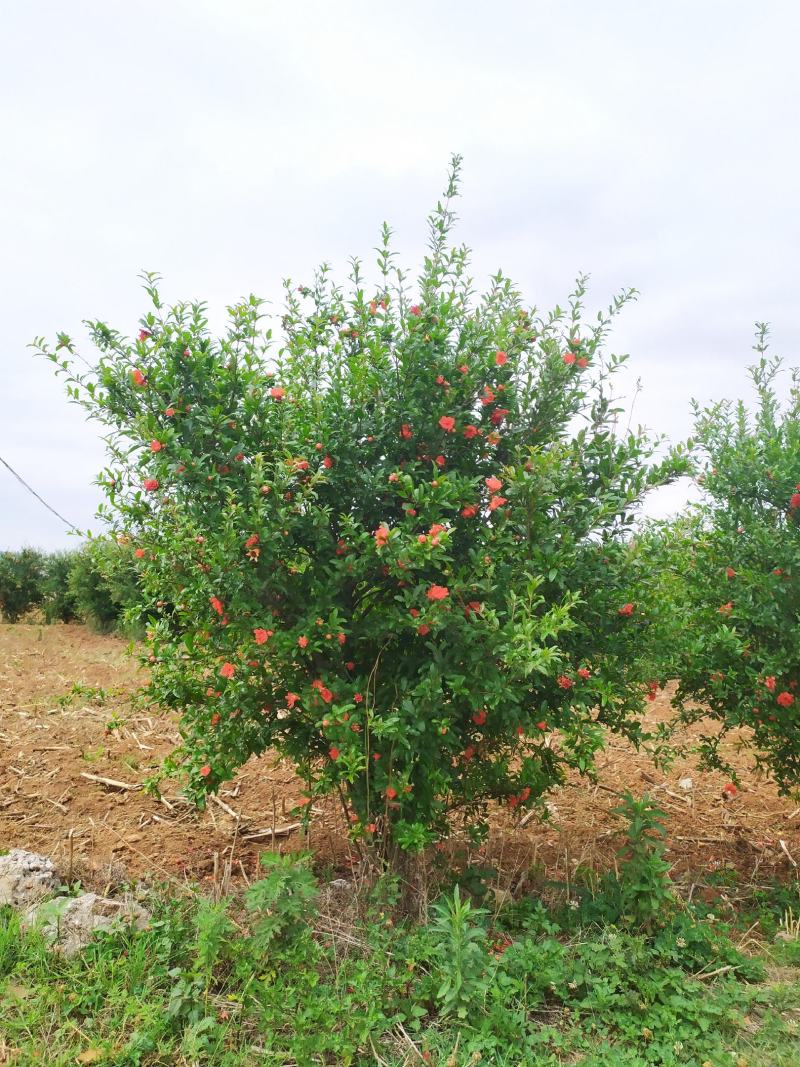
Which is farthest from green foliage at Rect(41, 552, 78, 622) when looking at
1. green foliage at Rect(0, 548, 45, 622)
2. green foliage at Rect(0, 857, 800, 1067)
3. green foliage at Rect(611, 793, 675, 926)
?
green foliage at Rect(611, 793, 675, 926)

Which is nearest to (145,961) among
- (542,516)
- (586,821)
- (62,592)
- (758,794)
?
(542,516)

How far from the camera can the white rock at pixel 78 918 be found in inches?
152

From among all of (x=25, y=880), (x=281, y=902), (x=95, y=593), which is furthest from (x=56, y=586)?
(x=281, y=902)

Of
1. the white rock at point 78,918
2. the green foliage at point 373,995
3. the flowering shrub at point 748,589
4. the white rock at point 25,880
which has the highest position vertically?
the flowering shrub at point 748,589

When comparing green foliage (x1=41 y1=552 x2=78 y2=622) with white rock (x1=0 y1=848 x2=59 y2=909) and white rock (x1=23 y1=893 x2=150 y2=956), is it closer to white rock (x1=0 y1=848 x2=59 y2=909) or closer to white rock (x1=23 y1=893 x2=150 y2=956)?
white rock (x1=0 y1=848 x2=59 y2=909)

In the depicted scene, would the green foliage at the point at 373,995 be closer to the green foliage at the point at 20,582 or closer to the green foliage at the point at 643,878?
the green foliage at the point at 643,878

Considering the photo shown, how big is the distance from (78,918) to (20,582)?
47.4 feet

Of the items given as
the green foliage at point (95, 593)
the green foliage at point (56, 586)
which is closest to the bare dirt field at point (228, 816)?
the green foliage at point (95, 593)

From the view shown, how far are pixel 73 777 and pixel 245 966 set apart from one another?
10.9ft

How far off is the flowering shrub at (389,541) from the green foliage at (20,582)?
1389 centimetres

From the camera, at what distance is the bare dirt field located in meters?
5.06

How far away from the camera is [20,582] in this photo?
55.8ft

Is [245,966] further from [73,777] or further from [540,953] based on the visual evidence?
[73,777]

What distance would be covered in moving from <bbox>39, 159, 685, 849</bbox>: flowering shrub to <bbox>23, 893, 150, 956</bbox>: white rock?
71cm
